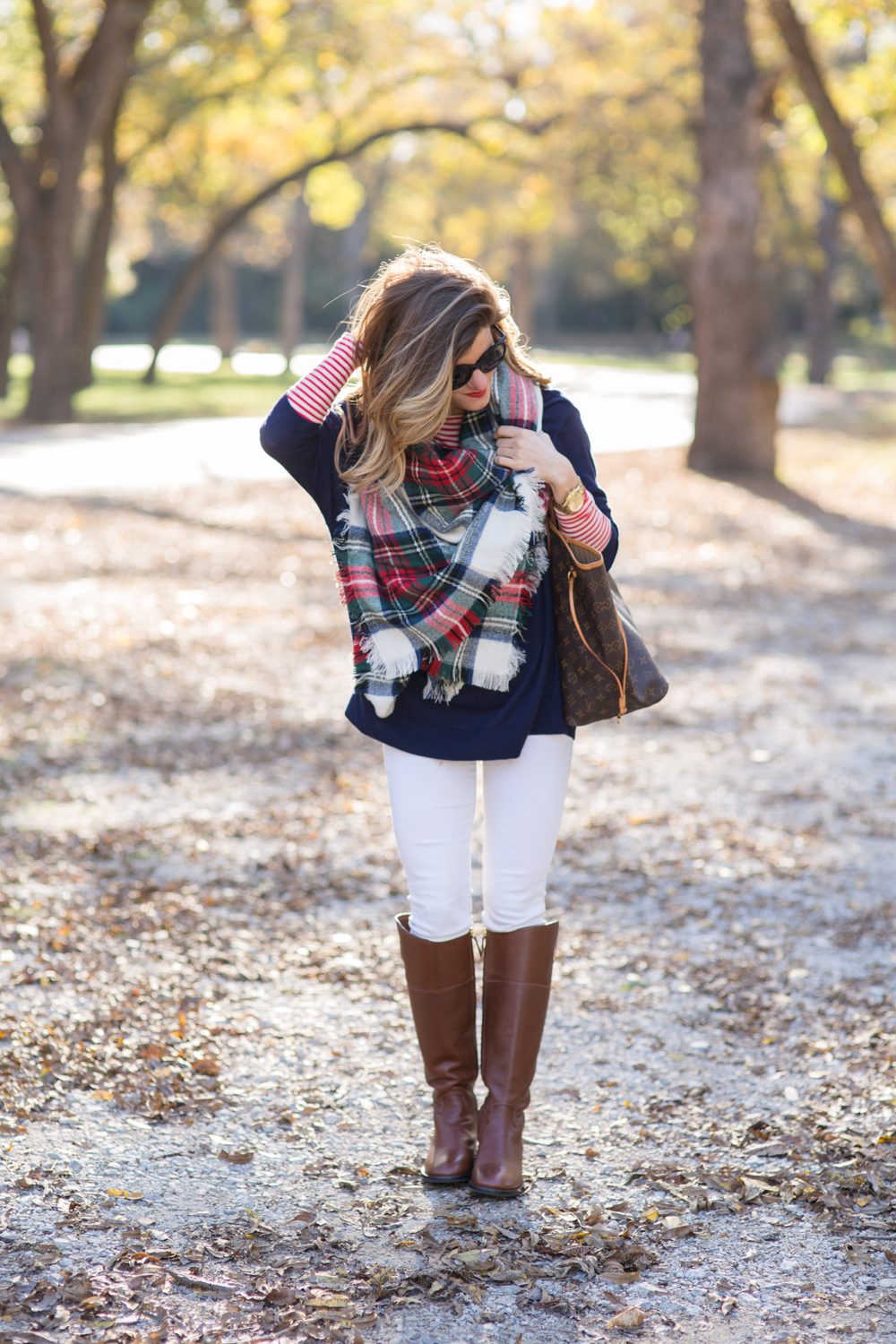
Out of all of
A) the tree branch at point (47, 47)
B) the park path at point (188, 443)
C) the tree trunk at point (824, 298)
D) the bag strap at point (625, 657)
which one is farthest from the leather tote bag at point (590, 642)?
the tree trunk at point (824, 298)

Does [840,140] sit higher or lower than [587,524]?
higher

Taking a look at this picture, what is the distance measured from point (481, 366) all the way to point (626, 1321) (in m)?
1.76

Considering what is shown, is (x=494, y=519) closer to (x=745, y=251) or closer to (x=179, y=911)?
(x=179, y=911)

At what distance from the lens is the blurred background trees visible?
49.2 ft

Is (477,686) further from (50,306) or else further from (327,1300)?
(50,306)

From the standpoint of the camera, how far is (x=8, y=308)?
2384 cm

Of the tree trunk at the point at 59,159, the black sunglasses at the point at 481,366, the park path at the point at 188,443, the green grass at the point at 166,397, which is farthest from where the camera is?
the green grass at the point at 166,397

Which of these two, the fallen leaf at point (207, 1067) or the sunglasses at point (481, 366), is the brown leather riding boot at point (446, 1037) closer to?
the fallen leaf at point (207, 1067)

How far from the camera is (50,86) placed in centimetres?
1788

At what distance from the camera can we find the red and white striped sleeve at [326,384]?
8.68ft

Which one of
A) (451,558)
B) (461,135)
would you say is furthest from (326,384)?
(461,135)

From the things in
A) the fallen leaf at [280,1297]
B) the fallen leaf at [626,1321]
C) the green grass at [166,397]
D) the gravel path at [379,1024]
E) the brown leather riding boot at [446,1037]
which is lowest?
the gravel path at [379,1024]

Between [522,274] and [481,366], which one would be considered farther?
[522,274]

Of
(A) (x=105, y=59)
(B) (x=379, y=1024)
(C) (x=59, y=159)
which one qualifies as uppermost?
(A) (x=105, y=59)
